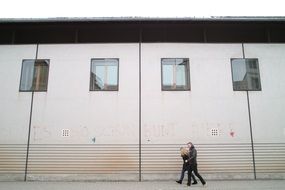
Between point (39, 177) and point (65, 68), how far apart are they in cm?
510

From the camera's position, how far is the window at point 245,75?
13906 mm

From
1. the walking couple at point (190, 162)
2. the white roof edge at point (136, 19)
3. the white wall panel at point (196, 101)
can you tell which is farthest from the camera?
the white roof edge at point (136, 19)

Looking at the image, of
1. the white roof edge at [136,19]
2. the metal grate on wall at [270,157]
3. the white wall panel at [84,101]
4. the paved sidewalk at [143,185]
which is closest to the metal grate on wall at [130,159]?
the metal grate on wall at [270,157]

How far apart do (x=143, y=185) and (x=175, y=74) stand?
5384mm

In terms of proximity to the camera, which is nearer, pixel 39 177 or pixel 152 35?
pixel 39 177

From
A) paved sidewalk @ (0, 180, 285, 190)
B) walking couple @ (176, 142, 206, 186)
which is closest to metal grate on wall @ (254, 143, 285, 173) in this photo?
paved sidewalk @ (0, 180, 285, 190)

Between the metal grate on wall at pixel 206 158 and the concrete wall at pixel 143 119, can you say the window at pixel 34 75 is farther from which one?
the metal grate on wall at pixel 206 158

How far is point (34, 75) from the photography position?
1419cm

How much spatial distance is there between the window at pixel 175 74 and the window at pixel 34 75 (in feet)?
18.6

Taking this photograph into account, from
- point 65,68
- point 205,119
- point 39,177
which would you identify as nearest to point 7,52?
point 65,68

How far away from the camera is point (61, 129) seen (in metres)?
13.5

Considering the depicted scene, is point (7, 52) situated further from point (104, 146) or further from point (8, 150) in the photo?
point (104, 146)

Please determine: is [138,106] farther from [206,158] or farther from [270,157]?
[270,157]

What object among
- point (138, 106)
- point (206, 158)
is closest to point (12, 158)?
point (138, 106)
